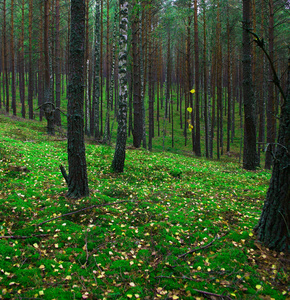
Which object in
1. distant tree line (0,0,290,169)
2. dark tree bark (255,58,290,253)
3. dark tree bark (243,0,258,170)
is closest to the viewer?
dark tree bark (255,58,290,253)

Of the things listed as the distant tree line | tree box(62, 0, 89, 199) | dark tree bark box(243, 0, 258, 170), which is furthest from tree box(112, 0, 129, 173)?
dark tree bark box(243, 0, 258, 170)

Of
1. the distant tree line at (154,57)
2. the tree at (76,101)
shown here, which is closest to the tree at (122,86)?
the distant tree line at (154,57)

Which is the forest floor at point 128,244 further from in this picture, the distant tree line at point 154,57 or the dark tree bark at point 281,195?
the distant tree line at point 154,57

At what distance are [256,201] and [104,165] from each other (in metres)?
5.71

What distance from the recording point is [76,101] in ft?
18.2

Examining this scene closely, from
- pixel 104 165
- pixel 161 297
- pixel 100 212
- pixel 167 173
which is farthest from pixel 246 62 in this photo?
pixel 161 297

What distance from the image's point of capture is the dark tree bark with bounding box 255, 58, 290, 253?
4184 millimetres

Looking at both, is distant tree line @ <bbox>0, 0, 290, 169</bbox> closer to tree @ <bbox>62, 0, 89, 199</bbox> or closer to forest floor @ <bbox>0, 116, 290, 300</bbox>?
tree @ <bbox>62, 0, 89, 199</bbox>

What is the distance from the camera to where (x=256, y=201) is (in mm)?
7105

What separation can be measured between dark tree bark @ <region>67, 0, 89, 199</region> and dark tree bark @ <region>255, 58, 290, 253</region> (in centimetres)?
428

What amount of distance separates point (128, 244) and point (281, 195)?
121 inches

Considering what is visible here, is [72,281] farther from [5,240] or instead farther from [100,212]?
[100,212]

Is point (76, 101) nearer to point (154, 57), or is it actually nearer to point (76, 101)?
point (76, 101)

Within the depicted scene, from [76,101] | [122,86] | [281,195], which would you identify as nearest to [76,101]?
[76,101]
